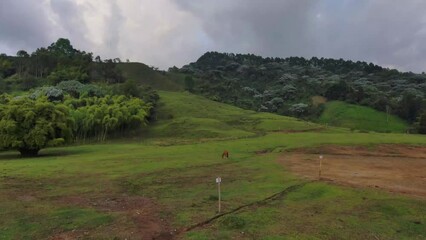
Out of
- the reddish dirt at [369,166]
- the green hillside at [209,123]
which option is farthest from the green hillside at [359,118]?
the reddish dirt at [369,166]

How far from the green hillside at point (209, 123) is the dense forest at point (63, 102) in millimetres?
4199

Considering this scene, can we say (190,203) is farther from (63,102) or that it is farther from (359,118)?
(359,118)

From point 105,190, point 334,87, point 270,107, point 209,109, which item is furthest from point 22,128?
point 334,87

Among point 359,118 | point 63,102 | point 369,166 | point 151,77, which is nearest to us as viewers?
point 369,166

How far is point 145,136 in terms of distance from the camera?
8206 centimetres

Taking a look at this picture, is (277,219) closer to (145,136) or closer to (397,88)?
(145,136)

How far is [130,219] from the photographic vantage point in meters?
19.0

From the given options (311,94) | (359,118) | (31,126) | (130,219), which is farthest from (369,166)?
(311,94)

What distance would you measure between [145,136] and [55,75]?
60523 millimetres

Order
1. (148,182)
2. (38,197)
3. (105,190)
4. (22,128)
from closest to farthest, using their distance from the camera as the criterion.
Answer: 1. (38,197)
2. (105,190)
3. (148,182)
4. (22,128)

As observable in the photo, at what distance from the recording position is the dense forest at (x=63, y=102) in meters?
54.5

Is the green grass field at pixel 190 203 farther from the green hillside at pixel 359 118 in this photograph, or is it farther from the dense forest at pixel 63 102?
the green hillside at pixel 359 118

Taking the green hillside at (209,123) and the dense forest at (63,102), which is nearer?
the dense forest at (63,102)

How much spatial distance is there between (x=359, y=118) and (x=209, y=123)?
5715 cm
